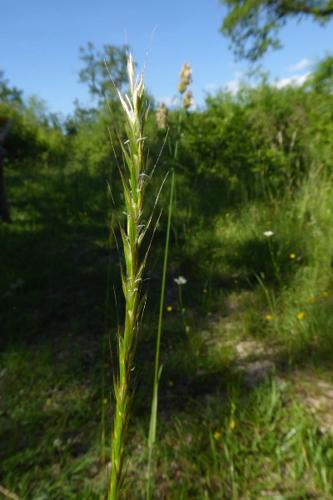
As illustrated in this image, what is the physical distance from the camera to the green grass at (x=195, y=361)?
5.74 feet

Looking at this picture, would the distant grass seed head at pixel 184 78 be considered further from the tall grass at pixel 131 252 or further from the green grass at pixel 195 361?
the green grass at pixel 195 361

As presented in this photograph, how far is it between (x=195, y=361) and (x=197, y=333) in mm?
332

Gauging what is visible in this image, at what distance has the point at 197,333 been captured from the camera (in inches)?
112

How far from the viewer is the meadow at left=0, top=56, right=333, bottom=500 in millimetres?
1748

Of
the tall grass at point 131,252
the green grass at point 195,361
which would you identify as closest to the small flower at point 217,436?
the green grass at point 195,361

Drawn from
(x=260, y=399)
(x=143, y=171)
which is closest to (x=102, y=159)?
(x=260, y=399)

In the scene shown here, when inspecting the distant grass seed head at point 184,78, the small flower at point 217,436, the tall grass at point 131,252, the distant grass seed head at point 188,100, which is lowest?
the small flower at point 217,436

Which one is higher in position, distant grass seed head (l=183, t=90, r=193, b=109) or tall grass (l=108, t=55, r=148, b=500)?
distant grass seed head (l=183, t=90, r=193, b=109)

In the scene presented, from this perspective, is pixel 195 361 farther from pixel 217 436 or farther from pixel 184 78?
pixel 184 78

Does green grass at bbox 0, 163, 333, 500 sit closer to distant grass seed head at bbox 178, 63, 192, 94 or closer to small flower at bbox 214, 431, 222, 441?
small flower at bbox 214, 431, 222, 441

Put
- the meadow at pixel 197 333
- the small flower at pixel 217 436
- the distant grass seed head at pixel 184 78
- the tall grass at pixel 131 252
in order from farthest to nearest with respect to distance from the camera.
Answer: the small flower at pixel 217 436
the meadow at pixel 197 333
the distant grass seed head at pixel 184 78
the tall grass at pixel 131 252

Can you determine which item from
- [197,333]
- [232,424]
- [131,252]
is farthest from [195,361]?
[131,252]

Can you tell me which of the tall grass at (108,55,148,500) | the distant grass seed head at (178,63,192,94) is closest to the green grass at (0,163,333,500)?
the tall grass at (108,55,148,500)

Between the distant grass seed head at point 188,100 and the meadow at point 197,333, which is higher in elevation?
the distant grass seed head at point 188,100
